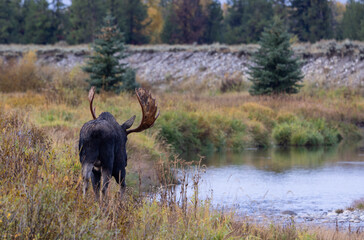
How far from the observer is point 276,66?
30.8 m

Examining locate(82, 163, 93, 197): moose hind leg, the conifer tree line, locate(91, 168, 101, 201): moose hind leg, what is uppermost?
the conifer tree line

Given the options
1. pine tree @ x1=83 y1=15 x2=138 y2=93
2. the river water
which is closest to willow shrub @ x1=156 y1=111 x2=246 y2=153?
the river water

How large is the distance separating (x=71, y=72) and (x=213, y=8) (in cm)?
3609

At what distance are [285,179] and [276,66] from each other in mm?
16187

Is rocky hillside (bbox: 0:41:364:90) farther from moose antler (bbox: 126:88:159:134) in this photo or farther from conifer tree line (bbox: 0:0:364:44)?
moose antler (bbox: 126:88:159:134)

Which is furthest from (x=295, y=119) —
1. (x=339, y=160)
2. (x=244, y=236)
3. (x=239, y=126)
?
(x=244, y=236)

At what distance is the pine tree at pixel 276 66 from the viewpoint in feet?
101

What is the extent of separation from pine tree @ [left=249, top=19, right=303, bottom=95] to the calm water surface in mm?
8989

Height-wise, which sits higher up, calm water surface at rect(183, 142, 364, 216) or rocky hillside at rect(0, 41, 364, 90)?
rocky hillside at rect(0, 41, 364, 90)

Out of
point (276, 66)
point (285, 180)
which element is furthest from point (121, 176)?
point (276, 66)

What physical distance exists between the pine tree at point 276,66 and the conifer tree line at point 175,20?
2568 cm

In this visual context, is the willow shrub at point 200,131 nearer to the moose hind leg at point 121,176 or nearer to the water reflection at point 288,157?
the water reflection at point 288,157

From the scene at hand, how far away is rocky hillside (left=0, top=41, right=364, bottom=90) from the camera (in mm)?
40000

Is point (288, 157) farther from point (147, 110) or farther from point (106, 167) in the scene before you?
point (106, 167)
